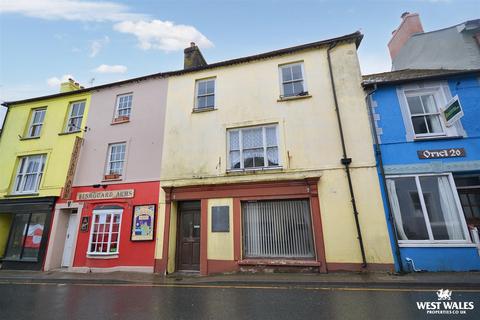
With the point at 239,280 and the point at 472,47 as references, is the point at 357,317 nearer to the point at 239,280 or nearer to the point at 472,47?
the point at 239,280

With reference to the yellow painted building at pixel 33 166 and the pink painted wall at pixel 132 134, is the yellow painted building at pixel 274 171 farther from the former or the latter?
the yellow painted building at pixel 33 166

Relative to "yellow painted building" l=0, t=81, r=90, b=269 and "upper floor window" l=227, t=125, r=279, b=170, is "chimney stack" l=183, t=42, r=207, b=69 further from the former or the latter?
"yellow painted building" l=0, t=81, r=90, b=269

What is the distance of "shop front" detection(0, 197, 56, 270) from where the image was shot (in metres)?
10.6

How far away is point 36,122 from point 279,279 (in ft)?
52.0

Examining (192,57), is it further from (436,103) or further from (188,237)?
(436,103)

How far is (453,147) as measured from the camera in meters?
7.68

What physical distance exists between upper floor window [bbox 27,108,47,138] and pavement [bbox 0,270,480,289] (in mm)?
7583

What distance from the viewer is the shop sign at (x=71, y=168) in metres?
10.6

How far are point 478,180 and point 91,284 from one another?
1399 cm

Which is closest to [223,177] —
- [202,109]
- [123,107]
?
[202,109]

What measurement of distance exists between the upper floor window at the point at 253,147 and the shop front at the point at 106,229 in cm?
382

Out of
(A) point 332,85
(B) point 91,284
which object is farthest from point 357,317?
(B) point 91,284

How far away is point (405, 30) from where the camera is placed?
42.0 feet

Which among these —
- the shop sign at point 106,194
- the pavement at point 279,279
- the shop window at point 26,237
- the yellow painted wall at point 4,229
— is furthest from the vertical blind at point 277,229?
the yellow painted wall at point 4,229
